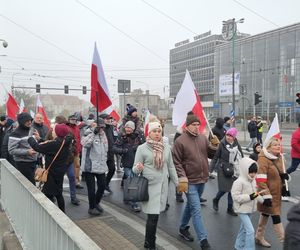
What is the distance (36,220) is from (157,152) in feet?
5.71

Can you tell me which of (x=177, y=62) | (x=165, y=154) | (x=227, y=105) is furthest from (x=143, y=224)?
(x=177, y=62)

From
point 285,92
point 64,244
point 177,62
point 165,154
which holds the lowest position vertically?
point 64,244

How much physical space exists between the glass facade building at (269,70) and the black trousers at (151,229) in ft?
154

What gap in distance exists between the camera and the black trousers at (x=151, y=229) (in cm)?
483

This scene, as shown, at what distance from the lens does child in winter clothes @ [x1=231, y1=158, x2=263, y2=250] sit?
4.81m

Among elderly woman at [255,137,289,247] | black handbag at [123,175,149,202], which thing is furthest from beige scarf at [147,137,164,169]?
elderly woman at [255,137,289,247]

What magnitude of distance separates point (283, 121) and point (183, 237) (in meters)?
52.8

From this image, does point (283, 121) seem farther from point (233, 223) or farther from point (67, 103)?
point (67, 103)

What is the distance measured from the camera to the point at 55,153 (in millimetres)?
5445

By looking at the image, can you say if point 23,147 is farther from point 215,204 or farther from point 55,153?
point 215,204

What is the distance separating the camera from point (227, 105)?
72.2 metres

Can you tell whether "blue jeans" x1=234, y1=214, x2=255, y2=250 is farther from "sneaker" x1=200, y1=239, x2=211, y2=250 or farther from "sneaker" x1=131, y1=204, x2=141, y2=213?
"sneaker" x1=131, y1=204, x2=141, y2=213

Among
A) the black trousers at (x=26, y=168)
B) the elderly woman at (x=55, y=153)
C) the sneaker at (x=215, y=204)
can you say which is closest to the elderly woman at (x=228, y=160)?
the sneaker at (x=215, y=204)

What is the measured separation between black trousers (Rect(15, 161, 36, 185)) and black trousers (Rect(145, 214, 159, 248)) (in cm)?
222
